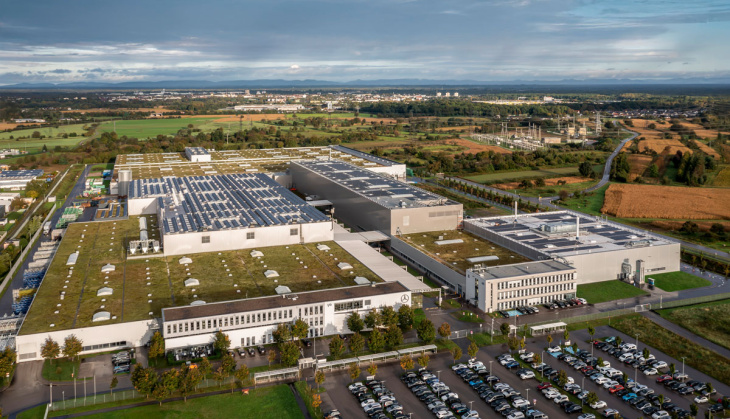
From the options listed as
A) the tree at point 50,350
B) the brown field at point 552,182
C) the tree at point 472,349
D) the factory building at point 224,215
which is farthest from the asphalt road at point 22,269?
the brown field at point 552,182

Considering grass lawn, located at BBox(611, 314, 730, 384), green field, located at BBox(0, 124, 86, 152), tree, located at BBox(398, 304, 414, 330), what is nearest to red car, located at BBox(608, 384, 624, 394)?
grass lawn, located at BBox(611, 314, 730, 384)

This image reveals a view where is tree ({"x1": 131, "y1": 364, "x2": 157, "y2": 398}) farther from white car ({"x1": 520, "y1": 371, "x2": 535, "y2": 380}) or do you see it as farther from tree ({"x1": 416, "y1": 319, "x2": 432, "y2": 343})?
white car ({"x1": 520, "y1": 371, "x2": 535, "y2": 380})

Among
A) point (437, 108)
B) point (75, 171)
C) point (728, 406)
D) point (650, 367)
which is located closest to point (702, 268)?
point (650, 367)

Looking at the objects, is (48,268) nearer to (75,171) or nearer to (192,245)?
(192,245)

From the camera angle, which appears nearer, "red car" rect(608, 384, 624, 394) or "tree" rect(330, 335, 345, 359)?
"red car" rect(608, 384, 624, 394)

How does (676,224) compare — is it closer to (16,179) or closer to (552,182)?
(552,182)

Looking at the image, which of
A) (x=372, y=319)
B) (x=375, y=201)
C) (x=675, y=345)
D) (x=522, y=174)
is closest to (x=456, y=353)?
(x=372, y=319)
